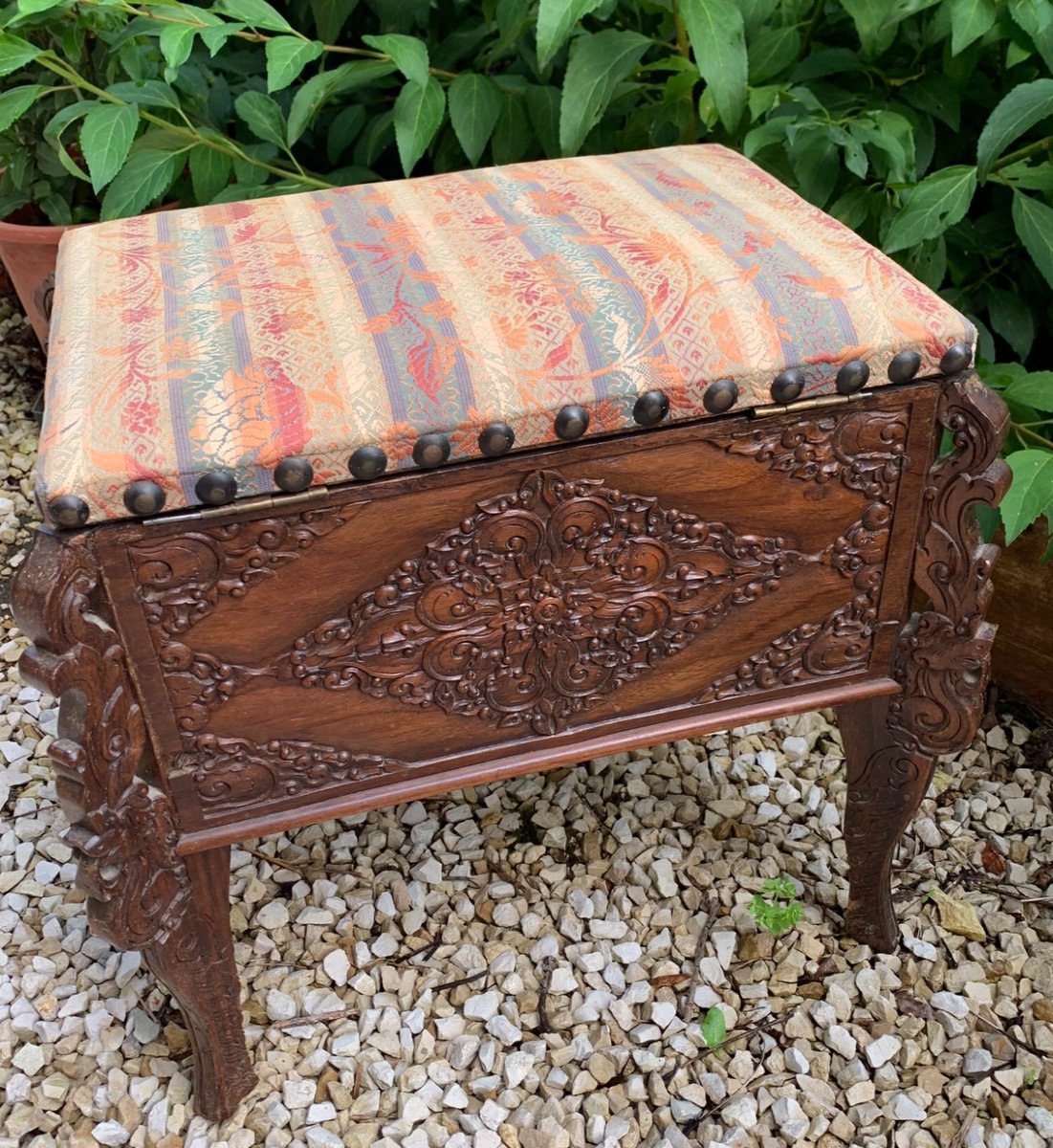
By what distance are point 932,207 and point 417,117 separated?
663mm

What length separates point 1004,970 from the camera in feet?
4.47

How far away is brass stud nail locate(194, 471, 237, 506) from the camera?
835mm

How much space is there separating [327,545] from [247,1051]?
644 millimetres

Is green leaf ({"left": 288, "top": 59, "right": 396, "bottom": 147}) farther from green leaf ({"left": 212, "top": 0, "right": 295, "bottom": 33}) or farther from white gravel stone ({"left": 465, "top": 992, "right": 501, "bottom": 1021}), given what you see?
white gravel stone ({"left": 465, "top": 992, "right": 501, "bottom": 1021})

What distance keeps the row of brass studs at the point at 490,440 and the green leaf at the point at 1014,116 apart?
1.65 ft

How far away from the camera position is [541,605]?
1003 mm

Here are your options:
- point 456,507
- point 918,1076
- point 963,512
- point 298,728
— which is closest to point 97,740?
point 298,728

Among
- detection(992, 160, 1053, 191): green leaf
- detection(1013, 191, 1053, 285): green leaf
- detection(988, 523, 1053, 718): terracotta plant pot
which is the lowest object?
detection(988, 523, 1053, 718): terracotta plant pot

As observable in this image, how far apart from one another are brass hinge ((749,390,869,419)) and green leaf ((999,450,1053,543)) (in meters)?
0.37

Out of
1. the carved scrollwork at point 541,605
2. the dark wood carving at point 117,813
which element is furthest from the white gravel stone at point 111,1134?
the carved scrollwork at point 541,605

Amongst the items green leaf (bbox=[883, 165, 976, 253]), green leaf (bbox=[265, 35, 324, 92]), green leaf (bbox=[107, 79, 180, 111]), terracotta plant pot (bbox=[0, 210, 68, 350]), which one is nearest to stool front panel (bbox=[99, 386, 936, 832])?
green leaf (bbox=[883, 165, 976, 253])

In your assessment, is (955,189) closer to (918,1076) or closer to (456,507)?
(456,507)

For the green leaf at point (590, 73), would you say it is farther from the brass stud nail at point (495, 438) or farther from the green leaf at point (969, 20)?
the brass stud nail at point (495, 438)

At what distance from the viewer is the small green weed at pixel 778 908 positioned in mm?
1379
